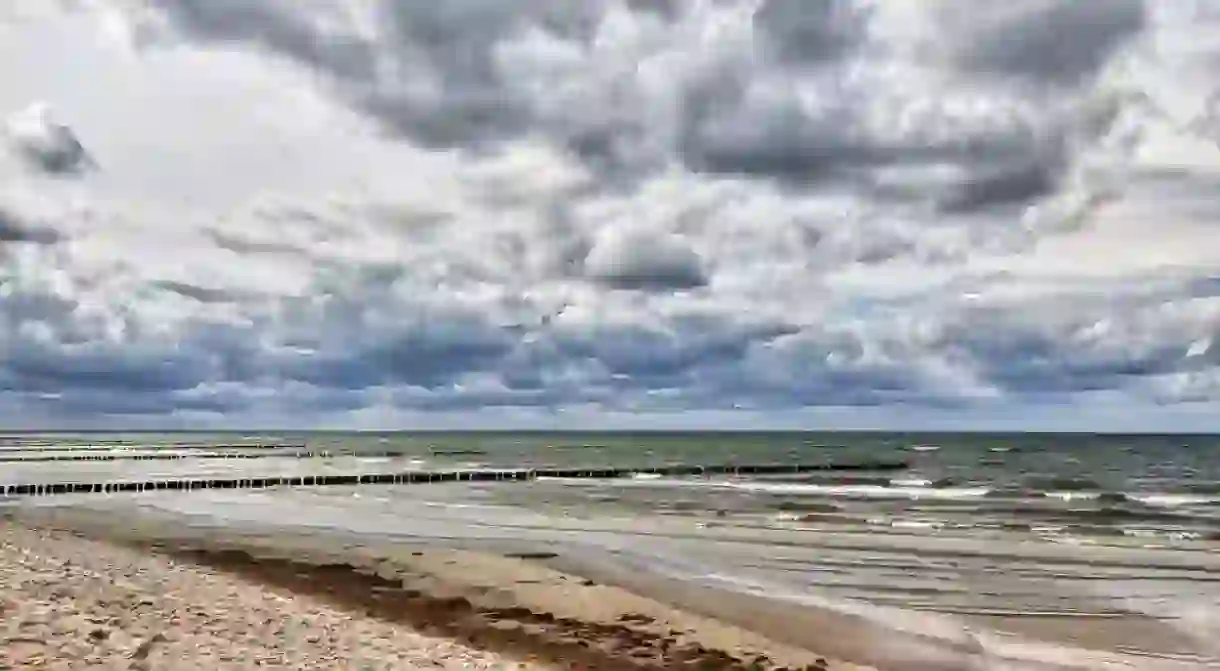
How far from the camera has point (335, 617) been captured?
14453 millimetres

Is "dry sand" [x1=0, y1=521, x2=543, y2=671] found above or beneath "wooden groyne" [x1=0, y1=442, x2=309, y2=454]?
above

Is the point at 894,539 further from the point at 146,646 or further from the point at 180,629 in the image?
the point at 146,646

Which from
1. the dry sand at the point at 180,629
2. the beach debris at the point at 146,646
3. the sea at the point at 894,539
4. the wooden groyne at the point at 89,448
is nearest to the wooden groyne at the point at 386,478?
the sea at the point at 894,539

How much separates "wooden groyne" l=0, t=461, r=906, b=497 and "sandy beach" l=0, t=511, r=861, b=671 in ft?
110

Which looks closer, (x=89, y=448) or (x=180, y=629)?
(x=180, y=629)

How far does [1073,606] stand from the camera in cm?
1933

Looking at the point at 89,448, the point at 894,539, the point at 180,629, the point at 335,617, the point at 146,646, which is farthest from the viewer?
the point at 89,448

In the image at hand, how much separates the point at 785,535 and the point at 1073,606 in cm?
1317

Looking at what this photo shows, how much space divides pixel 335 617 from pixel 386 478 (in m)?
55.0

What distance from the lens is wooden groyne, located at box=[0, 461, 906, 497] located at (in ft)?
179

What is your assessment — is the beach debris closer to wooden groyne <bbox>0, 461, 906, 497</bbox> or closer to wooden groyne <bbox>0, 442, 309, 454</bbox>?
wooden groyne <bbox>0, 461, 906, 497</bbox>

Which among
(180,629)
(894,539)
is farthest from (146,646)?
(894,539)

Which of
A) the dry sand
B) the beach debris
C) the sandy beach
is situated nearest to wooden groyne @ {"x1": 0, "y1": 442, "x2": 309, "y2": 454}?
the sandy beach

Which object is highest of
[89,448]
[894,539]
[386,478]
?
[89,448]
